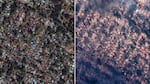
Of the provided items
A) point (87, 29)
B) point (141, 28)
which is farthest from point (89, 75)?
point (141, 28)

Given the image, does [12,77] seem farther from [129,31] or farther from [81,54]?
[129,31]

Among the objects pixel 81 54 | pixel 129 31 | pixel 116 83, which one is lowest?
pixel 116 83

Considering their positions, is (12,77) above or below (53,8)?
below
